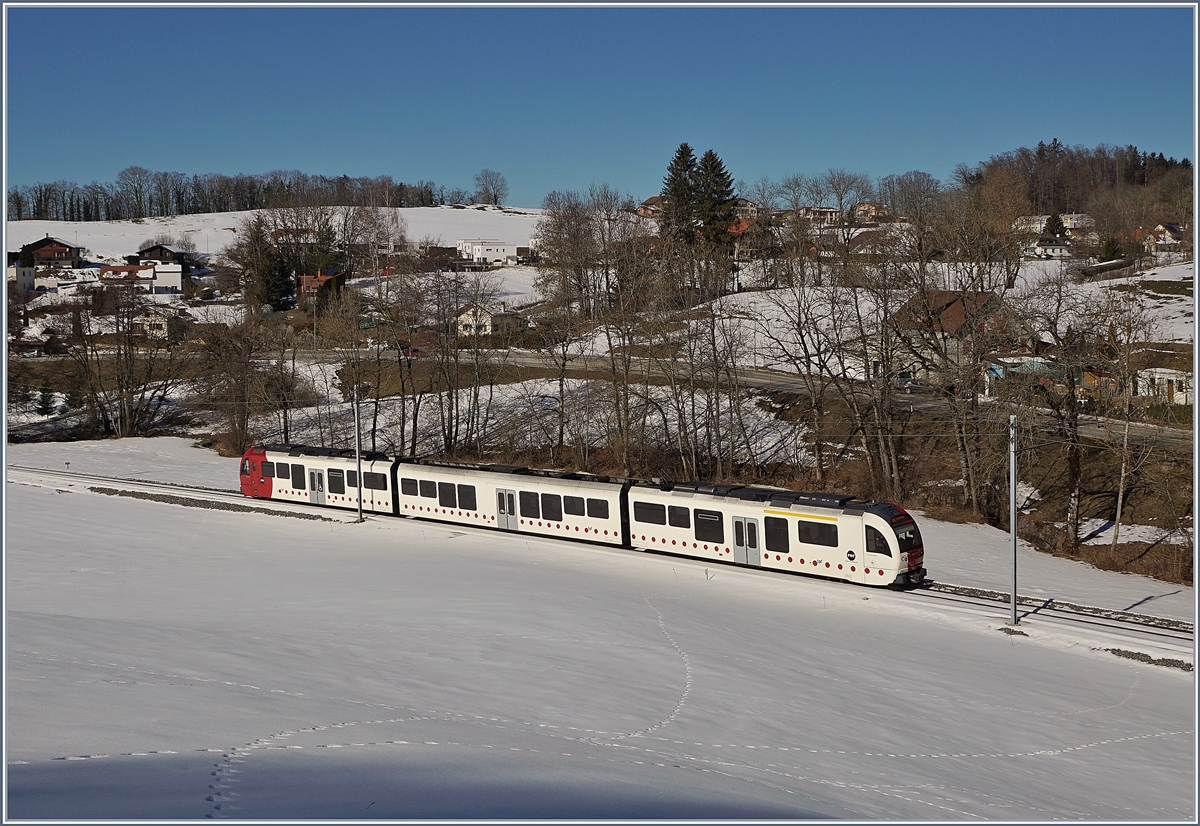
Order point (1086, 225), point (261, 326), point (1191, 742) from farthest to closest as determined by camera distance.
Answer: point (1086, 225), point (261, 326), point (1191, 742)

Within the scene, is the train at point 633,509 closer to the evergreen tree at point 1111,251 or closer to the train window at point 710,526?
the train window at point 710,526

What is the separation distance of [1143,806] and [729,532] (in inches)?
590

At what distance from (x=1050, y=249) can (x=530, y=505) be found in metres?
103

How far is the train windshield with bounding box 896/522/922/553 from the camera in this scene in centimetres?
2506

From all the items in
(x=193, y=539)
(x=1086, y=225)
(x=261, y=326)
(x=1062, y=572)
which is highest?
(x=1086, y=225)

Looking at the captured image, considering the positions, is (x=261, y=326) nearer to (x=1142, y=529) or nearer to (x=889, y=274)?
(x=889, y=274)

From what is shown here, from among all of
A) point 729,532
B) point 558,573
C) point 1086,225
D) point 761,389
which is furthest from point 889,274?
point 1086,225

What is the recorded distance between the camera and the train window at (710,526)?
91.1 feet

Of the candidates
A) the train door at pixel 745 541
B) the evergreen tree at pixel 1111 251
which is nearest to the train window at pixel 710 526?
the train door at pixel 745 541

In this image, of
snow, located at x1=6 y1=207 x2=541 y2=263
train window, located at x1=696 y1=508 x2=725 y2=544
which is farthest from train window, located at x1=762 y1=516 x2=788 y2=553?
snow, located at x1=6 y1=207 x2=541 y2=263

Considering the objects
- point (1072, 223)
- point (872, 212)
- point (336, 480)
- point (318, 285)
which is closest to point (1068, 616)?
point (336, 480)

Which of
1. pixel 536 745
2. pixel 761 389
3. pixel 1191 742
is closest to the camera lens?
pixel 536 745

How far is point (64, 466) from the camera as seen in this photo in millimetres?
51031

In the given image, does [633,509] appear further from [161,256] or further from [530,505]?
[161,256]
